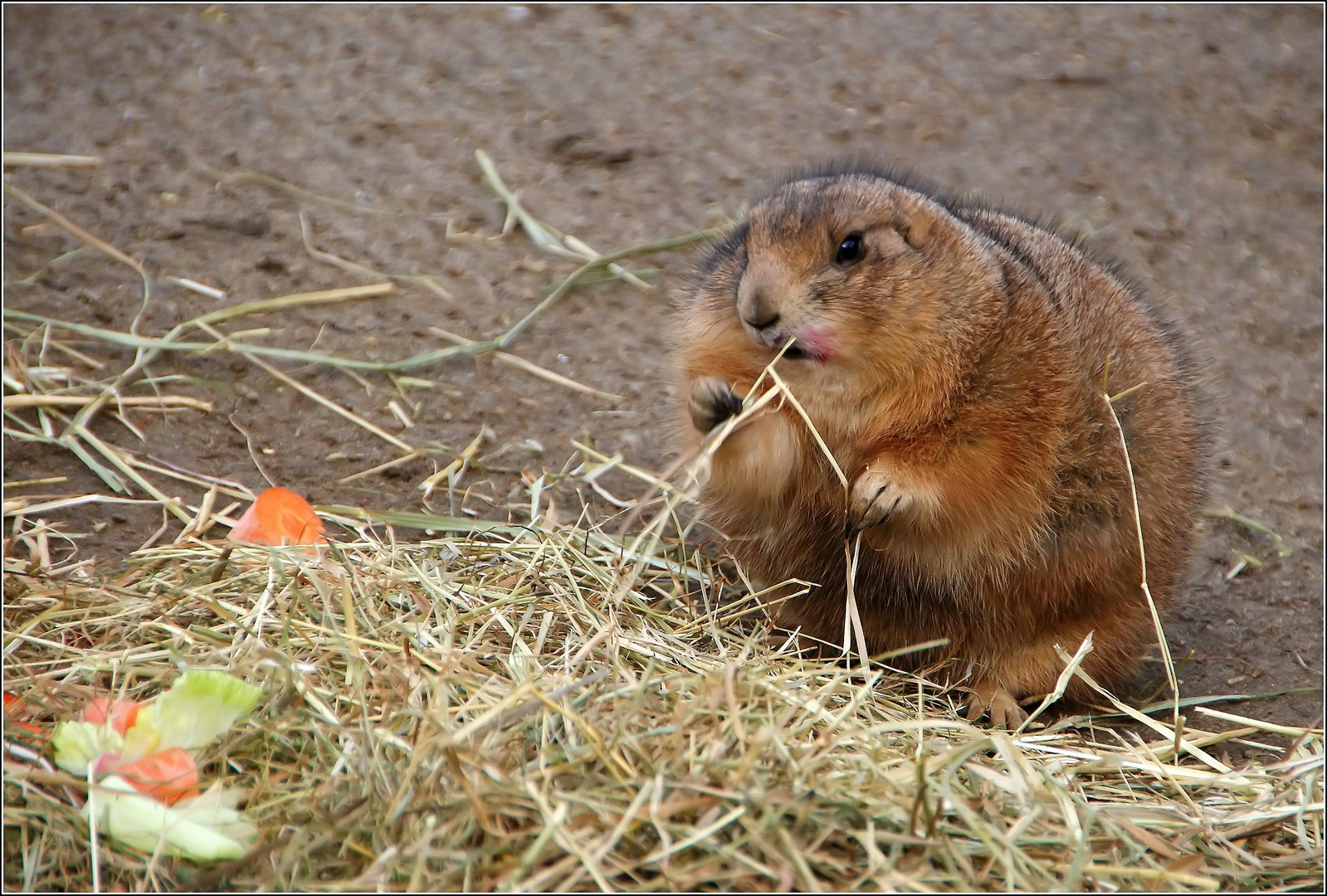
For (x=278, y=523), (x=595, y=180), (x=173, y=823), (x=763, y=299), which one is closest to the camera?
(x=173, y=823)

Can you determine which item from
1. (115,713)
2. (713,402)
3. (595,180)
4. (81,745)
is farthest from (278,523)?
(595,180)

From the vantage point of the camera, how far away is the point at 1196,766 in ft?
11.6

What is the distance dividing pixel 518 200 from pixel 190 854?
13.9 feet

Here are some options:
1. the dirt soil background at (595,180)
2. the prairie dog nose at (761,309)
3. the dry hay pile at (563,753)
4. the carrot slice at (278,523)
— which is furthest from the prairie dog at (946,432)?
the carrot slice at (278,523)

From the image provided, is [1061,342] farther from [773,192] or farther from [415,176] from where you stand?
[415,176]

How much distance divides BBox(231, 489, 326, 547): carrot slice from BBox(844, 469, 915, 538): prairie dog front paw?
A: 1.58 m

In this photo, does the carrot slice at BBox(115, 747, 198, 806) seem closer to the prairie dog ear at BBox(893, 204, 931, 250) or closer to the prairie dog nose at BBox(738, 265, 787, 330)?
the prairie dog nose at BBox(738, 265, 787, 330)

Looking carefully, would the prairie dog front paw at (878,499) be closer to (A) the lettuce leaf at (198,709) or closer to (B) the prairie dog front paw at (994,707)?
(B) the prairie dog front paw at (994,707)

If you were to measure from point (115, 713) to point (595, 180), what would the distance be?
4.18m

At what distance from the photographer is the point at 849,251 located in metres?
3.56

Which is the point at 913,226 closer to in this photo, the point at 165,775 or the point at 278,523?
the point at 278,523

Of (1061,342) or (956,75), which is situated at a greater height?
(1061,342)

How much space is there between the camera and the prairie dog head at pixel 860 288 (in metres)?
3.49

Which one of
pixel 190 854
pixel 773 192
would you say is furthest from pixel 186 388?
pixel 190 854
